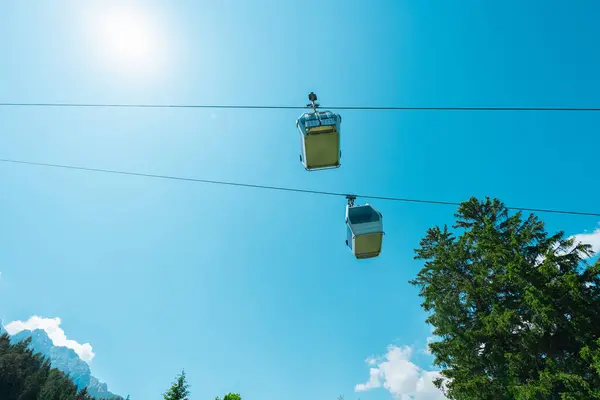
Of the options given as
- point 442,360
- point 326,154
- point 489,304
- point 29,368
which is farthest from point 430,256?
point 29,368

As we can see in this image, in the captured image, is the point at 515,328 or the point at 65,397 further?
the point at 65,397

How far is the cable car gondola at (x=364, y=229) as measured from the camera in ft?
23.1

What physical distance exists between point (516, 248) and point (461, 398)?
7623 mm

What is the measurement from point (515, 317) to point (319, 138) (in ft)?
41.1

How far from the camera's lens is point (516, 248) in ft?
46.2

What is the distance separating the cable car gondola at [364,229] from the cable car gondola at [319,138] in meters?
1.34

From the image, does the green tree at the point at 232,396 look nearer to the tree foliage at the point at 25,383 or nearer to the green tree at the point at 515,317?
the green tree at the point at 515,317

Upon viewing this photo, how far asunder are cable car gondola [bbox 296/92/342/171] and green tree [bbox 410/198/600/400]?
36.6 ft

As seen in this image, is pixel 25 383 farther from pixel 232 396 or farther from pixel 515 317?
pixel 515 317

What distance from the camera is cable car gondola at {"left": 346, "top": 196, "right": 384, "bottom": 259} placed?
23.1 ft

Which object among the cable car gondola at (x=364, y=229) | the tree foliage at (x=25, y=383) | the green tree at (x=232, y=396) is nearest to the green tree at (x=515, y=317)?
the cable car gondola at (x=364, y=229)

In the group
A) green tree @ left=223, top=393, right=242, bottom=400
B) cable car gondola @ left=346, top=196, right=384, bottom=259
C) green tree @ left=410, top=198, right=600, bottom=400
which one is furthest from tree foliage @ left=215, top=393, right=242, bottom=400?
cable car gondola @ left=346, top=196, right=384, bottom=259

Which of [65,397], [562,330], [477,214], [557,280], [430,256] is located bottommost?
[65,397]

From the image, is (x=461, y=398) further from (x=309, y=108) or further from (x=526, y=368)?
(x=309, y=108)
